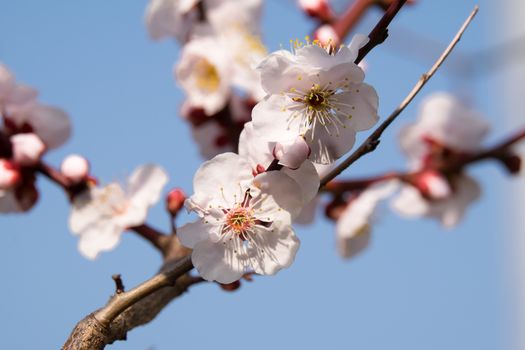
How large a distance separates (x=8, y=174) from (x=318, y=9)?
925 millimetres

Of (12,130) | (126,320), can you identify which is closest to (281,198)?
(126,320)

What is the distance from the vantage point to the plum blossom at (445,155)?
216 cm

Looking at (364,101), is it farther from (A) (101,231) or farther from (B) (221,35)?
(B) (221,35)

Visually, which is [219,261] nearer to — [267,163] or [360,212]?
[267,163]

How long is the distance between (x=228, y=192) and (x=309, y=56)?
233 millimetres

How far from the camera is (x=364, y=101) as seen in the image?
3.26 feet

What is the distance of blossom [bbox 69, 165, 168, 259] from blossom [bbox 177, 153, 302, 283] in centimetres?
57

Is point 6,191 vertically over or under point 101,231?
over

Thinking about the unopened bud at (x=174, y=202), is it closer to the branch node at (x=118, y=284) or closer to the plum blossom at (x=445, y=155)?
the branch node at (x=118, y=284)

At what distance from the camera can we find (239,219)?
1039 mm

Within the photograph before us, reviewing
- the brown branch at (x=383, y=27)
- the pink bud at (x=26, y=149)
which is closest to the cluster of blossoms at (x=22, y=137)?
the pink bud at (x=26, y=149)

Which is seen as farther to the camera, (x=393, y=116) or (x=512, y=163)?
(x=512, y=163)

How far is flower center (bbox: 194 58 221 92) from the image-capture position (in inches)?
75.2

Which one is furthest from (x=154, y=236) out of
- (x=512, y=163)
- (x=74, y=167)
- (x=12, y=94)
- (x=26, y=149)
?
(x=512, y=163)
